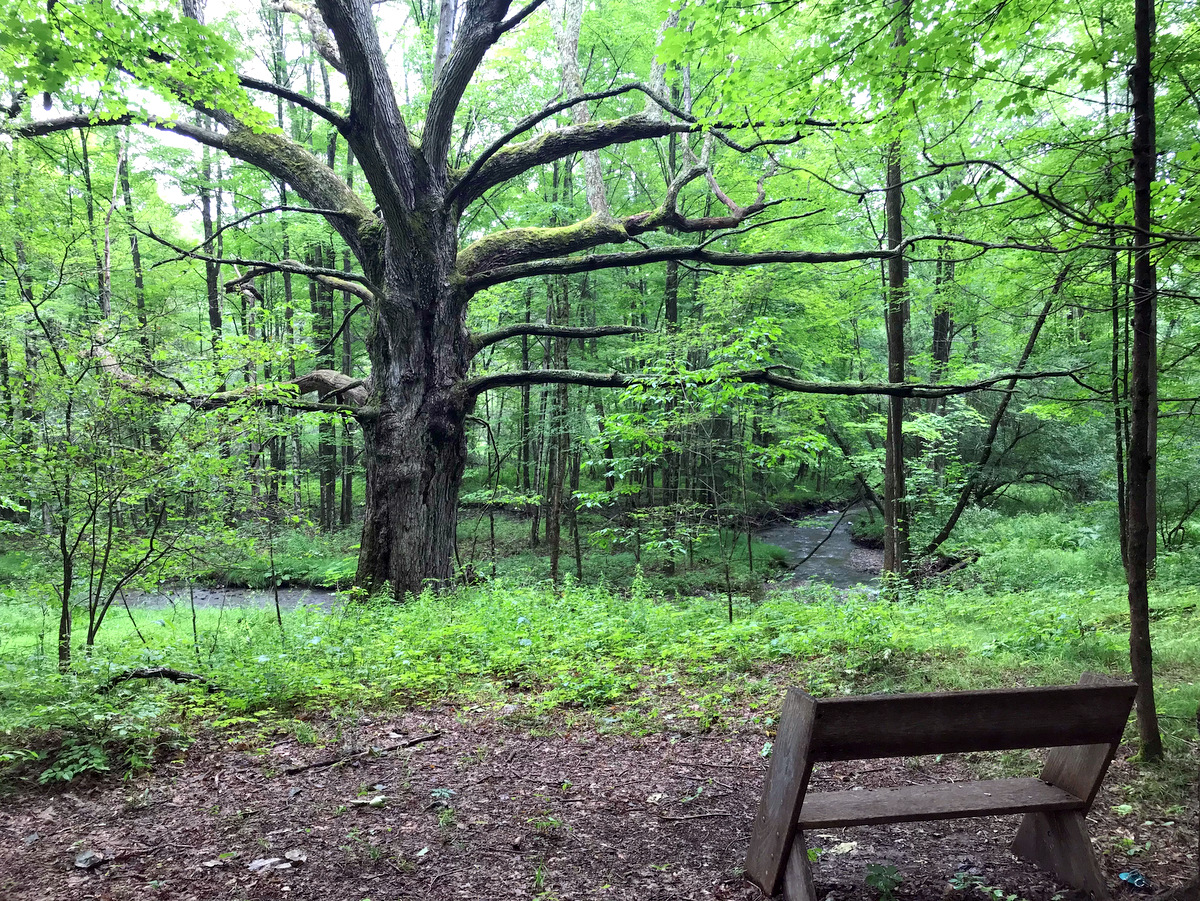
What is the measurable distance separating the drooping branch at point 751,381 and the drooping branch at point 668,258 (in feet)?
4.19

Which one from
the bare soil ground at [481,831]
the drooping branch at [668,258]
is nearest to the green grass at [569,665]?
the bare soil ground at [481,831]

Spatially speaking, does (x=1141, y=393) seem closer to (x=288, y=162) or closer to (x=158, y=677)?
(x=158, y=677)

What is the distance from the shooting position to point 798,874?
247 cm

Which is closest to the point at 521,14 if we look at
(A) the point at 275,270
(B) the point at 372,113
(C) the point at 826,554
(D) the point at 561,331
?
(B) the point at 372,113

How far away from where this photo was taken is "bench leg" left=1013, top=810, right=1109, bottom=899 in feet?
8.48

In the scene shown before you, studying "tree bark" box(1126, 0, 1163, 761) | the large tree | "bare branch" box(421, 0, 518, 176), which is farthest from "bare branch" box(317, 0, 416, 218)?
"tree bark" box(1126, 0, 1163, 761)

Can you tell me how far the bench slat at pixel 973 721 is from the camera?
2332 millimetres

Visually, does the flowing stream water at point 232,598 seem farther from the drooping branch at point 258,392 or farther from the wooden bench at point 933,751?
the wooden bench at point 933,751

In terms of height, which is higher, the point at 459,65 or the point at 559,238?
the point at 459,65

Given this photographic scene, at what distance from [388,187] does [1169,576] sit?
33.8ft

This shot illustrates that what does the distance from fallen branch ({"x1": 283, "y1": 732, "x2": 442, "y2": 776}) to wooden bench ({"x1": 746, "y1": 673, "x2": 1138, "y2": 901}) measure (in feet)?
8.36

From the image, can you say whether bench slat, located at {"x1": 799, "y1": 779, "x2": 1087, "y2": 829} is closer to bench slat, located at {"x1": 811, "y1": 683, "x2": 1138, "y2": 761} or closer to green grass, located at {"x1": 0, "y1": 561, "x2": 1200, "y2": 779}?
bench slat, located at {"x1": 811, "y1": 683, "x2": 1138, "y2": 761}

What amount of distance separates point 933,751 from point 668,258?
21.3ft

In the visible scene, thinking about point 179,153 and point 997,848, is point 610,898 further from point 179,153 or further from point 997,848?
point 179,153
